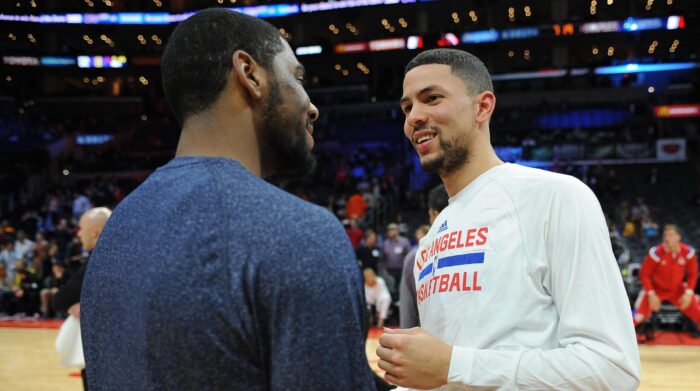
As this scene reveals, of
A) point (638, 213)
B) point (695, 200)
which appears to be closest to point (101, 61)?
point (638, 213)

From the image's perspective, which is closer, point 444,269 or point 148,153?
point 444,269

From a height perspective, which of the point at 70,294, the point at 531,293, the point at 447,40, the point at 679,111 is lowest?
the point at 70,294

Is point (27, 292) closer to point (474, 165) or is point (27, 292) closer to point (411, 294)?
point (411, 294)

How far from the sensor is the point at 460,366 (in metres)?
1.64

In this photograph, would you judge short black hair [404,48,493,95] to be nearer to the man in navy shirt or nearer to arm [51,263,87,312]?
the man in navy shirt

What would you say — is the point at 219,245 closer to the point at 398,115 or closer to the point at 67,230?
the point at 67,230

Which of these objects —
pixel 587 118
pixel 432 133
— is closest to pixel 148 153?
pixel 587 118

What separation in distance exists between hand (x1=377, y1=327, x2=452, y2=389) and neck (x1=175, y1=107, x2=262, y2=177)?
618mm

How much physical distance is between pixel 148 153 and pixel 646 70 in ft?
72.0

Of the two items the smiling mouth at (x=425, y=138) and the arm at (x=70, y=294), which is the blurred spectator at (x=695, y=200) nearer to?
the arm at (x=70, y=294)

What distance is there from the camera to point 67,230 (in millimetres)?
17609

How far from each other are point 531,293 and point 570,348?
181 millimetres

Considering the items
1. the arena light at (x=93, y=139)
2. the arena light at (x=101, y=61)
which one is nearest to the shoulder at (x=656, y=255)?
the arena light at (x=93, y=139)

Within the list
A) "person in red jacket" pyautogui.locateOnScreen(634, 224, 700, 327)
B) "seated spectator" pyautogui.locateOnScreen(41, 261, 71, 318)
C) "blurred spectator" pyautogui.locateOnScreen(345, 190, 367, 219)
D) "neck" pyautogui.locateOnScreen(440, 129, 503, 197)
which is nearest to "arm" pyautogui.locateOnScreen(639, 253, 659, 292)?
"person in red jacket" pyautogui.locateOnScreen(634, 224, 700, 327)
